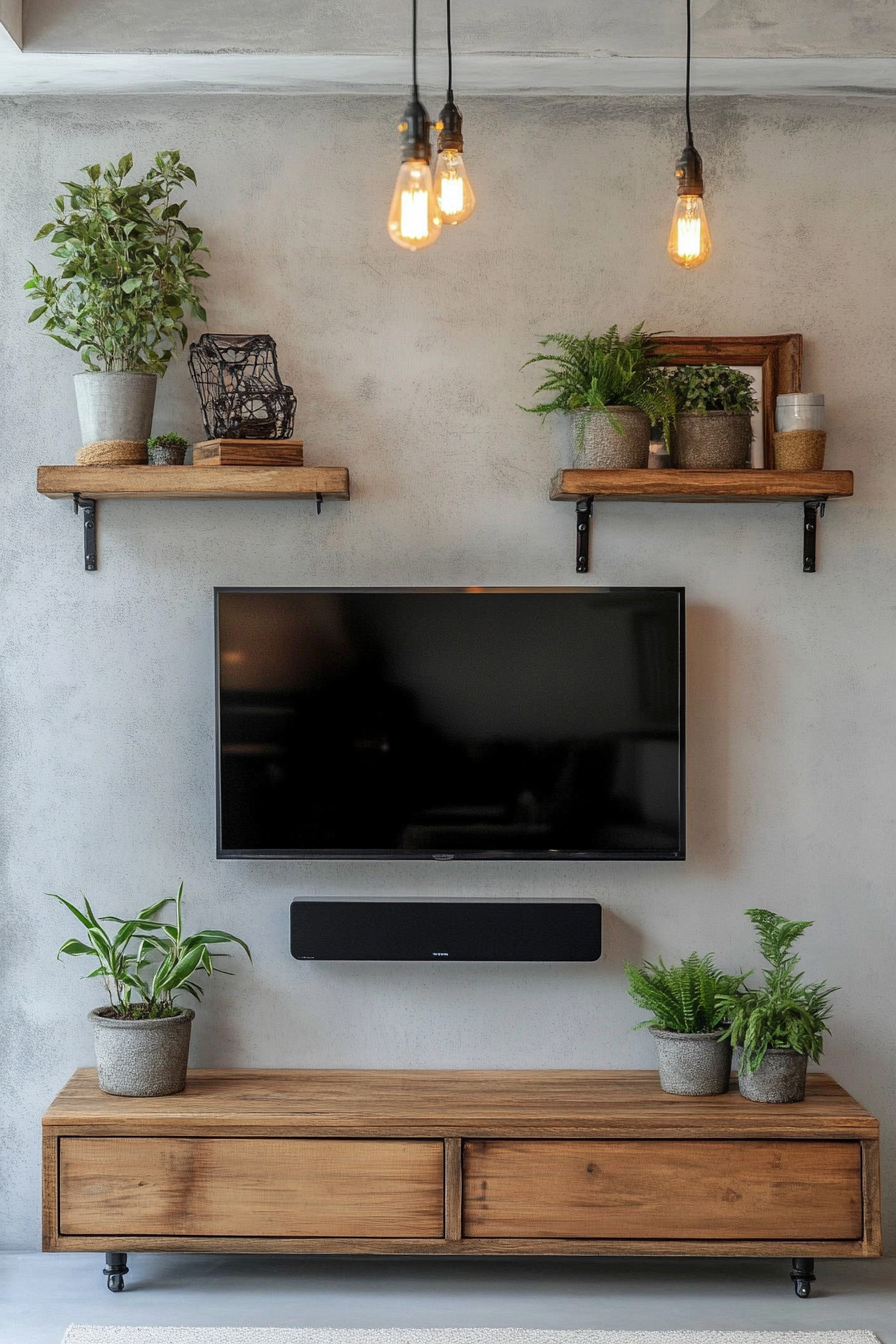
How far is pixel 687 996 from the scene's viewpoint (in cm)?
280

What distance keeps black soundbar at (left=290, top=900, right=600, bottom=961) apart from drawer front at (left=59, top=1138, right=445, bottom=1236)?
1.51 feet

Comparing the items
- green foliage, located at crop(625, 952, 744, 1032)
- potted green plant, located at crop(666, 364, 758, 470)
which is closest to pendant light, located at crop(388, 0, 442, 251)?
potted green plant, located at crop(666, 364, 758, 470)

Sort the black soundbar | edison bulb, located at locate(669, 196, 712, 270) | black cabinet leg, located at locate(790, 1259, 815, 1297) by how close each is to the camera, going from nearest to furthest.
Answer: edison bulb, located at locate(669, 196, 712, 270)
black cabinet leg, located at locate(790, 1259, 815, 1297)
the black soundbar

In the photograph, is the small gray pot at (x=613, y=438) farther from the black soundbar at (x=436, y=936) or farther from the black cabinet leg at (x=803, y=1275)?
the black cabinet leg at (x=803, y=1275)

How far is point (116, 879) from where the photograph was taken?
3035 mm

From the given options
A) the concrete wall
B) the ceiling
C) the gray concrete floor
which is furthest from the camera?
the concrete wall

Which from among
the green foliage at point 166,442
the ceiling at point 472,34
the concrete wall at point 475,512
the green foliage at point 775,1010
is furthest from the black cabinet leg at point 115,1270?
the ceiling at point 472,34

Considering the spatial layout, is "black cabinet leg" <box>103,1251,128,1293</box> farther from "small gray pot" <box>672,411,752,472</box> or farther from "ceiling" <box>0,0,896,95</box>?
"ceiling" <box>0,0,896,95</box>

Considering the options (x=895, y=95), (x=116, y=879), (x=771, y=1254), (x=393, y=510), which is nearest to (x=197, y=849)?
(x=116, y=879)

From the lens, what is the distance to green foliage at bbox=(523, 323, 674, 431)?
2.84 meters

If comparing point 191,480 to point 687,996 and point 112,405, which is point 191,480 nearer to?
point 112,405

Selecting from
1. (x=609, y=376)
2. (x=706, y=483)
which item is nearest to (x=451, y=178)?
(x=609, y=376)

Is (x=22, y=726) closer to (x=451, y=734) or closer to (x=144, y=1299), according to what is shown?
(x=451, y=734)

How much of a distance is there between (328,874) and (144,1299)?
3.28 feet
